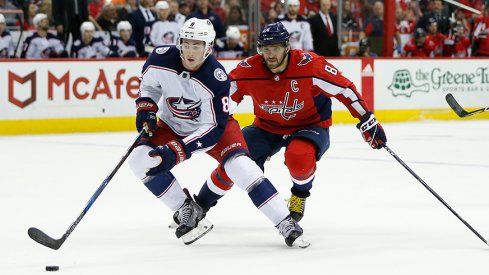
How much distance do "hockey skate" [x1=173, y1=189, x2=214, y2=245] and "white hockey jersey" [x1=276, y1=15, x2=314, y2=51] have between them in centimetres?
647

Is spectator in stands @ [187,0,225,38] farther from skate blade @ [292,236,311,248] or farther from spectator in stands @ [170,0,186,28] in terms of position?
skate blade @ [292,236,311,248]

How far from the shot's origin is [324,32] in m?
11.0

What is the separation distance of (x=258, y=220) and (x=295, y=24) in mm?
6165

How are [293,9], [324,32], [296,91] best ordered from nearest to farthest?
1. [296,91]
2. [293,9]
3. [324,32]

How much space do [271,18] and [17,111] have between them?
3.06m

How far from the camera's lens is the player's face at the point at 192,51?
4070 mm

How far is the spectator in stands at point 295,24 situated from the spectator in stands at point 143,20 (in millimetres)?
1436

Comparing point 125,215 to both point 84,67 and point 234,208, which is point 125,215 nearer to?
point 234,208

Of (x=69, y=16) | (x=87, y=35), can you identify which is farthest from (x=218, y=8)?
(x=69, y=16)

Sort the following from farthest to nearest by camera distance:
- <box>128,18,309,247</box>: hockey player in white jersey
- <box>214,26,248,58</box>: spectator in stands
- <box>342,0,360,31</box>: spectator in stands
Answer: <box>342,0,360,31</box>: spectator in stands → <box>214,26,248,58</box>: spectator in stands → <box>128,18,309,247</box>: hockey player in white jersey

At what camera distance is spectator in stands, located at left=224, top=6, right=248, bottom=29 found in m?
10.6

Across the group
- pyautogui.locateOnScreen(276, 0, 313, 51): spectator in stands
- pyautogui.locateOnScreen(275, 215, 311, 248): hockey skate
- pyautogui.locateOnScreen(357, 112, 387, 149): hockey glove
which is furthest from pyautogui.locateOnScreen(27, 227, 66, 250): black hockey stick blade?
pyautogui.locateOnScreen(276, 0, 313, 51): spectator in stands

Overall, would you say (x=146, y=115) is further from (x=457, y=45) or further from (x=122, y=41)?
(x=457, y=45)

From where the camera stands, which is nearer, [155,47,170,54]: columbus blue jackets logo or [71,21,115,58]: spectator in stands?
[155,47,170,54]: columbus blue jackets logo
